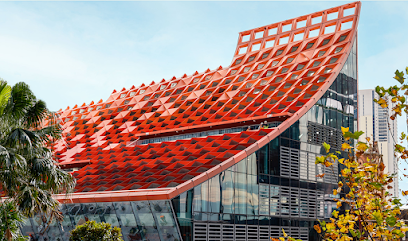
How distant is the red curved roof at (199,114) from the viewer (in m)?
25.0

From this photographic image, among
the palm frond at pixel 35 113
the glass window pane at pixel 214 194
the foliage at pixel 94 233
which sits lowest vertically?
the foliage at pixel 94 233

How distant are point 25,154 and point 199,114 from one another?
67.6ft

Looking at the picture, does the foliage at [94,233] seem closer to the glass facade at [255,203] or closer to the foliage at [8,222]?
the glass facade at [255,203]

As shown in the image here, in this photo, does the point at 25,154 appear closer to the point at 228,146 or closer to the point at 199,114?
the point at 228,146

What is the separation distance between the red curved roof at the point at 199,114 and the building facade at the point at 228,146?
4.1 inches

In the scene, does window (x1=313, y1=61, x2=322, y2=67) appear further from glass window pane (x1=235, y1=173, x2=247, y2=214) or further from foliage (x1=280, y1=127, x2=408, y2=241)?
foliage (x1=280, y1=127, x2=408, y2=241)

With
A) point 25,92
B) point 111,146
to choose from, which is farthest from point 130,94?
point 25,92

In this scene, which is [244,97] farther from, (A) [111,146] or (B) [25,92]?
(B) [25,92]

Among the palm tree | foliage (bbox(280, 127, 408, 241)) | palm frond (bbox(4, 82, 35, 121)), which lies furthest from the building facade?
foliage (bbox(280, 127, 408, 241))

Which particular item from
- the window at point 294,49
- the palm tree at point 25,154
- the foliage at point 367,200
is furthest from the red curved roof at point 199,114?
the foliage at point 367,200

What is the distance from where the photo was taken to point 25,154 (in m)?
16.3

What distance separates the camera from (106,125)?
41.6m

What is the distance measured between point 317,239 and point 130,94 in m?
26.0

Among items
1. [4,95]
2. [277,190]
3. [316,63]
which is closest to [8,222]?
[4,95]
